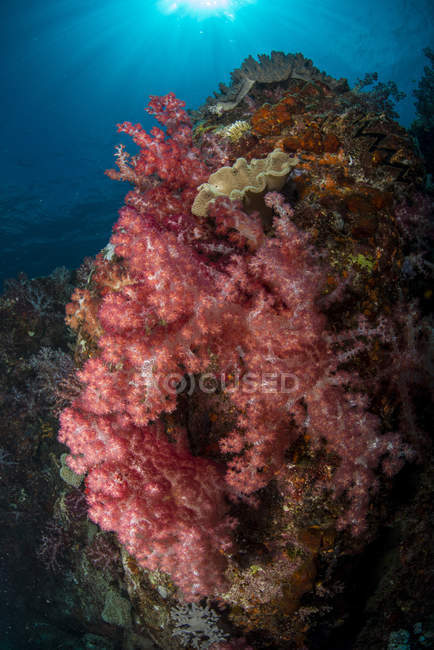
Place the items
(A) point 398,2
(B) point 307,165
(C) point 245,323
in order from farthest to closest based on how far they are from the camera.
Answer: (A) point 398,2
(B) point 307,165
(C) point 245,323

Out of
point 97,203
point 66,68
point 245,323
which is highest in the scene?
point 66,68

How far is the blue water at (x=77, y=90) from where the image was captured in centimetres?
2436

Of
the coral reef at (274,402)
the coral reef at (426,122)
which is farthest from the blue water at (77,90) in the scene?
the coral reef at (274,402)

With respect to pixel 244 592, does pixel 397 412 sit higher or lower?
higher

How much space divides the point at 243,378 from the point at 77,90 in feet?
126

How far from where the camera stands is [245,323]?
2801mm

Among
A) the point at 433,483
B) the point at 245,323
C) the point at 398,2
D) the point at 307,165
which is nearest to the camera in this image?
the point at 245,323

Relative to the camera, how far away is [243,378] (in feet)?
9.33

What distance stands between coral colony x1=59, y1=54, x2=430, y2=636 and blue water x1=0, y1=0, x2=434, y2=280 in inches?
1102

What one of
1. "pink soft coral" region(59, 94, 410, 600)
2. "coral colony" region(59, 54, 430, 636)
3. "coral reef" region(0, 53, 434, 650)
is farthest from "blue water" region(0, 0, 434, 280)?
"pink soft coral" region(59, 94, 410, 600)

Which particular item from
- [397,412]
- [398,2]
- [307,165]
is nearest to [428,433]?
[397,412]

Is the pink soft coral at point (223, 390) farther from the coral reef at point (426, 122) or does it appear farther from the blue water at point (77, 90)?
the blue water at point (77, 90)

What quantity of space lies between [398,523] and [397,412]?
1340mm

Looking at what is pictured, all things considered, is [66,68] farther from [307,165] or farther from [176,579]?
[176,579]
